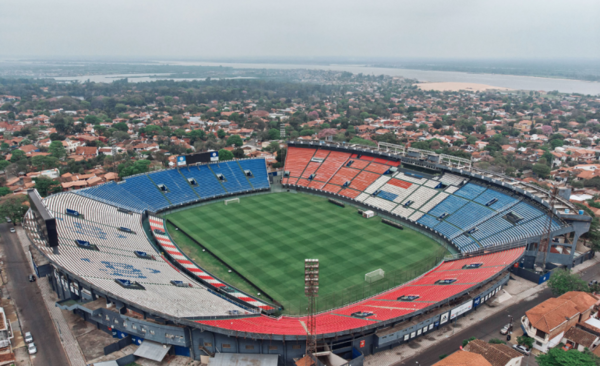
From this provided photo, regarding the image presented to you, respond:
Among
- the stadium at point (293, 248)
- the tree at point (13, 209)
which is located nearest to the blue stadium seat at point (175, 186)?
the stadium at point (293, 248)

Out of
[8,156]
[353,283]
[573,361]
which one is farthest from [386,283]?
[8,156]

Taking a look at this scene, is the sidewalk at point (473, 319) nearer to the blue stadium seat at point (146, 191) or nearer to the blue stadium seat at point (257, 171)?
the blue stadium seat at point (146, 191)

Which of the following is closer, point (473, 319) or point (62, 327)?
point (62, 327)

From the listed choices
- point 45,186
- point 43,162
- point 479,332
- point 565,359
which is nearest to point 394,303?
point 479,332

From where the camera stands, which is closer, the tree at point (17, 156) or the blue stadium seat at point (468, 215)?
the blue stadium seat at point (468, 215)

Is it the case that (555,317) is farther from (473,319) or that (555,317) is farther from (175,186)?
(175,186)
